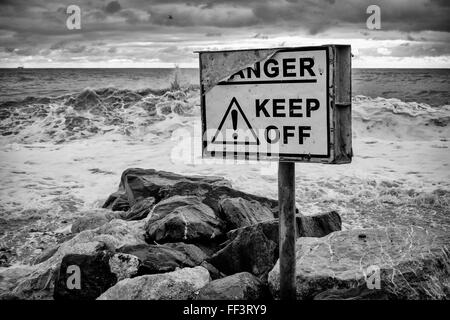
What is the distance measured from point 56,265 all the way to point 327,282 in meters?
2.24

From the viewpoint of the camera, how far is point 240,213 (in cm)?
526

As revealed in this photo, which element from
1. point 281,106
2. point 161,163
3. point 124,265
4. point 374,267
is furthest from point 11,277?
point 161,163

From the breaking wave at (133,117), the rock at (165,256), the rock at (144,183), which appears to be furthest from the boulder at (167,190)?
the breaking wave at (133,117)

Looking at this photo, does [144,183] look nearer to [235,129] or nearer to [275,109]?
[235,129]

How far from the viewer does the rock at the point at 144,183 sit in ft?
22.6

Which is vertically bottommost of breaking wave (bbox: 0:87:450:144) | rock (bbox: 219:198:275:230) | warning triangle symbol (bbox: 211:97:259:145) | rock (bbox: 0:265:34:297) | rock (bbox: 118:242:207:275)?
rock (bbox: 0:265:34:297)

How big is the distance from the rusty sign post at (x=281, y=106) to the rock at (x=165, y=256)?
4.67 feet

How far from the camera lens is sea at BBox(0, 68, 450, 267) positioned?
24.8 feet

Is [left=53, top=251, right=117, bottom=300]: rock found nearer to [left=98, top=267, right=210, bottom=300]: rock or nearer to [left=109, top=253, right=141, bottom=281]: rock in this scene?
[left=109, top=253, right=141, bottom=281]: rock

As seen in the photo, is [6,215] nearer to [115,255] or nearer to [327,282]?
[115,255]

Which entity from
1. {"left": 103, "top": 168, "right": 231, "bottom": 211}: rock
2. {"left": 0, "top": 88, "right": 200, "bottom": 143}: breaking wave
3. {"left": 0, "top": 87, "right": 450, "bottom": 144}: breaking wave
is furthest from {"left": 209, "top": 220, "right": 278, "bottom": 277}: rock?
{"left": 0, "top": 88, "right": 200, "bottom": 143}: breaking wave

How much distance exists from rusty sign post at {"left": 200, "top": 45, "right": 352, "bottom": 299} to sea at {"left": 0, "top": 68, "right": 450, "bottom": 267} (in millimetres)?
4205
